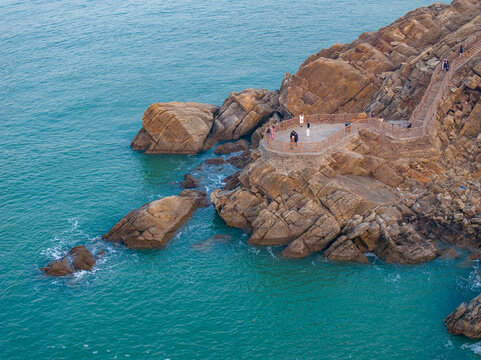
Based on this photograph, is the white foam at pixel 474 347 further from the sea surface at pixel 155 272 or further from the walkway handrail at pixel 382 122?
the walkway handrail at pixel 382 122

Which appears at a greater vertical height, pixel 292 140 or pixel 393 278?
pixel 292 140

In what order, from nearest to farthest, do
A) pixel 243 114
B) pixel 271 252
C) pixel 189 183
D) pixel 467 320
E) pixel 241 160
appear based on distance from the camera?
pixel 467 320, pixel 271 252, pixel 189 183, pixel 241 160, pixel 243 114

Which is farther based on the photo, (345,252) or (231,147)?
(231,147)

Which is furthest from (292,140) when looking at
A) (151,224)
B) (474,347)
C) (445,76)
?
(474,347)

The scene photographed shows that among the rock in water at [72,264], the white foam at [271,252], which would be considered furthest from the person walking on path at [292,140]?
the rock in water at [72,264]

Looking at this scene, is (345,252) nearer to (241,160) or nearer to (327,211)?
(327,211)

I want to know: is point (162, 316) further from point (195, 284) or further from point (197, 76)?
point (197, 76)
